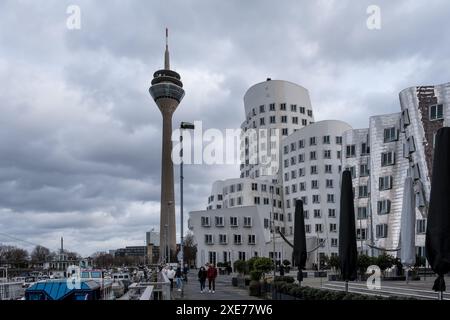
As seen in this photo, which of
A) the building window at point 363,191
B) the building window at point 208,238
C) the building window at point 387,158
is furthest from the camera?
the building window at point 208,238

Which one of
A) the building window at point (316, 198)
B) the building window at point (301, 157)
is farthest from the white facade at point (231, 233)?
the building window at point (301, 157)

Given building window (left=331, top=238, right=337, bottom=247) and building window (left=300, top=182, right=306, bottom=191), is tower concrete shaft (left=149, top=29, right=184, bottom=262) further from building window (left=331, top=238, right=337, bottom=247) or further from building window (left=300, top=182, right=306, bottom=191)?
building window (left=331, top=238, right=337, bottom=247)

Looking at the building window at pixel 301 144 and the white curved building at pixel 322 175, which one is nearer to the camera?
the white curved building at pixel 322 175

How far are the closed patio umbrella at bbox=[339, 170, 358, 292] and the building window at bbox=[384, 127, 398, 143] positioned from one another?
4259 cm

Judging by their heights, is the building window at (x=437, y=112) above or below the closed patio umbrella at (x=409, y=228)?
above

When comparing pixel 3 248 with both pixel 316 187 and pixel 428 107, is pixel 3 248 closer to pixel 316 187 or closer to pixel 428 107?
pixel 316 187

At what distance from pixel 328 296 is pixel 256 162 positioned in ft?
289

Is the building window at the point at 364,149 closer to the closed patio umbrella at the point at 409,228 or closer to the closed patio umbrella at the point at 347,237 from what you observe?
the closed patio umbrella at the point at 409,228

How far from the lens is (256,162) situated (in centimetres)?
10231

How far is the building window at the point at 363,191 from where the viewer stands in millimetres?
62281

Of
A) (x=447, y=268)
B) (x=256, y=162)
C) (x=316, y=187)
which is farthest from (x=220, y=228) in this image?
(x=447, y=268)

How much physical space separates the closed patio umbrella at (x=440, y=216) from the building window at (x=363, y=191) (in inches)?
2136

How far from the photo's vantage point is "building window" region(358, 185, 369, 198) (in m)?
62.3

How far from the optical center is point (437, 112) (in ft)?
147
